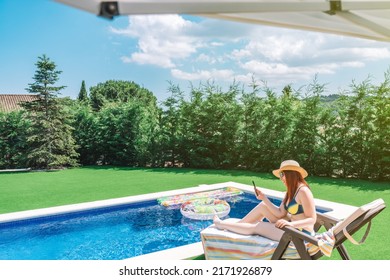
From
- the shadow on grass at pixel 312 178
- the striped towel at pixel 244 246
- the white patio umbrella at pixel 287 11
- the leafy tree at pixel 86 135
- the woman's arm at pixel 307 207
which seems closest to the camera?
the white patio umbrella at pixel 287 11

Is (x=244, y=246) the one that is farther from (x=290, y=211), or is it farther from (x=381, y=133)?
(x=381, y=133)

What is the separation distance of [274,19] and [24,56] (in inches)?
1435

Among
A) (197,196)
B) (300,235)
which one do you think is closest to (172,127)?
(197,196)

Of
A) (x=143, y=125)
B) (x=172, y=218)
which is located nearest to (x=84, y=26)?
(x=143, y=125)

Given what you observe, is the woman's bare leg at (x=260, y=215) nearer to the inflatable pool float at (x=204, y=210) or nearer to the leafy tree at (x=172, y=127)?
the inflatable pool float at (x=204, y=210)

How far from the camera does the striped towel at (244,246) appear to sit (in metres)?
3.50

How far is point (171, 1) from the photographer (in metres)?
1.71

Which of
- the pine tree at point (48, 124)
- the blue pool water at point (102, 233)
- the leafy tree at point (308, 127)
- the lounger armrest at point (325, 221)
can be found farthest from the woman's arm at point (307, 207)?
the pine tree at point (48, 124)

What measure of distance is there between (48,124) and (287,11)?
14.0m

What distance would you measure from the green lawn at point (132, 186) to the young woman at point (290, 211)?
149 centimetres

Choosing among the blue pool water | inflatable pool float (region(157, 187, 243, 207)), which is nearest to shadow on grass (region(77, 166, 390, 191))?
inflatable pool float (region(157, 187, 243, 207))

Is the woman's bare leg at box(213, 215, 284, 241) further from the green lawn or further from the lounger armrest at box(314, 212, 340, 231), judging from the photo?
the green lawn

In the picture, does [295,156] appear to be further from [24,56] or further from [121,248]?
[24,56]
